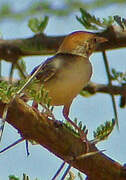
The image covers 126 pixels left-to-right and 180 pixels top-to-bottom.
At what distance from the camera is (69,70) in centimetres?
170

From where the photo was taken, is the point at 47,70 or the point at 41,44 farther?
the point at 41,44

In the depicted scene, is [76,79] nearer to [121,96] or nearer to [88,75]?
[88,75]

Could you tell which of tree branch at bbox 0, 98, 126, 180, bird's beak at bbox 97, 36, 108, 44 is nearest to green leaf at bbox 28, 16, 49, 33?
bird's beak at bbox 97, 36, 108, 44

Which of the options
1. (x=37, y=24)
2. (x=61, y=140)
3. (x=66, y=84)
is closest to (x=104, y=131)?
(x=61, y=140)

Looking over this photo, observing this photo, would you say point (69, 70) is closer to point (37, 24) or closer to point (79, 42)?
point (79, 42)

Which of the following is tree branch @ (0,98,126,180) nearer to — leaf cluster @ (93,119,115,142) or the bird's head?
leaf cluster @ (93,119,115,142)

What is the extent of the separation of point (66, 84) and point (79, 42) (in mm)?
311

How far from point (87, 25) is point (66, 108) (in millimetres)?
273

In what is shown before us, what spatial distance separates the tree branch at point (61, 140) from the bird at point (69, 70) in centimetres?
4

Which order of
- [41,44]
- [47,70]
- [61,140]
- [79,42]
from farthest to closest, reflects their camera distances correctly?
[41,44]
[79,42]
[47,70]
[61,140]

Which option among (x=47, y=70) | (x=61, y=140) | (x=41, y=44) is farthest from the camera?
(x=41, y=44)

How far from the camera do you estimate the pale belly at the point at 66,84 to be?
158cm

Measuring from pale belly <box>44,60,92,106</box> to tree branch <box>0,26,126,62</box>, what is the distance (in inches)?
11.3

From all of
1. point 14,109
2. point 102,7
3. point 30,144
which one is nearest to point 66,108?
point 30,144
